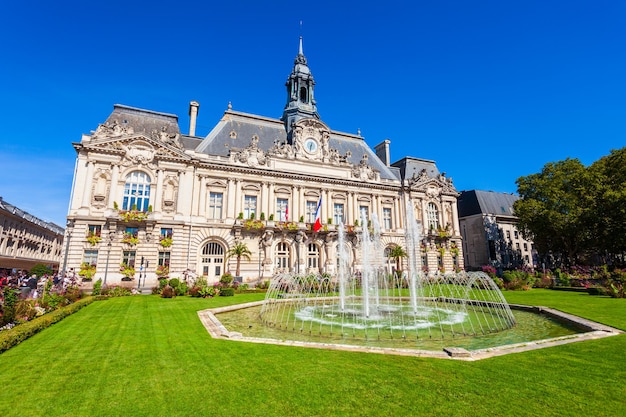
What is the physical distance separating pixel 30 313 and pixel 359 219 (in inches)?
1412

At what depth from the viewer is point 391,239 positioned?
46.2 metres

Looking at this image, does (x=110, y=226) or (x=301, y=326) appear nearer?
(x=301, y=326)

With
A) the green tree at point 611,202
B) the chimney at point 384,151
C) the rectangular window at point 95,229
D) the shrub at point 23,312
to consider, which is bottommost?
the shrub at point 23,312

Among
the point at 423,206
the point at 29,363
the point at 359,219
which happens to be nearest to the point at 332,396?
the point at 29,363

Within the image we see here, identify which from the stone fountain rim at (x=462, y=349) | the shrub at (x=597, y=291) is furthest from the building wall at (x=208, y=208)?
the shrub at (x=597, y=291)

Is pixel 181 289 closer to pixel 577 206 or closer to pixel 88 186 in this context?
pixel 88 186

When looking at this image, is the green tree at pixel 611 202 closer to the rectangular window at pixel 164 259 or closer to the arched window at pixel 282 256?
the arched window at pixel 282 256

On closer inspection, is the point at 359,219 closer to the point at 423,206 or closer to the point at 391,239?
the point at 391,239

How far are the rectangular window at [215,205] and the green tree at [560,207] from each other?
1582 inches

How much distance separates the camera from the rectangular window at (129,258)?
32594 millimetres

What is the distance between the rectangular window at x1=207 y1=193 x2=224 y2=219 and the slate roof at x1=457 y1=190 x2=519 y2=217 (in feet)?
148

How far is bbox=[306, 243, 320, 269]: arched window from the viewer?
40.9m

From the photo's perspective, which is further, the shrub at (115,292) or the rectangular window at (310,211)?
the rectangular window at (310,211)

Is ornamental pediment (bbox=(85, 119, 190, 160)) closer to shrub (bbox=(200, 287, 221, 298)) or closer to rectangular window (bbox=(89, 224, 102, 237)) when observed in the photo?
rectangular window (bbox=(89, 224, 102, 237))
